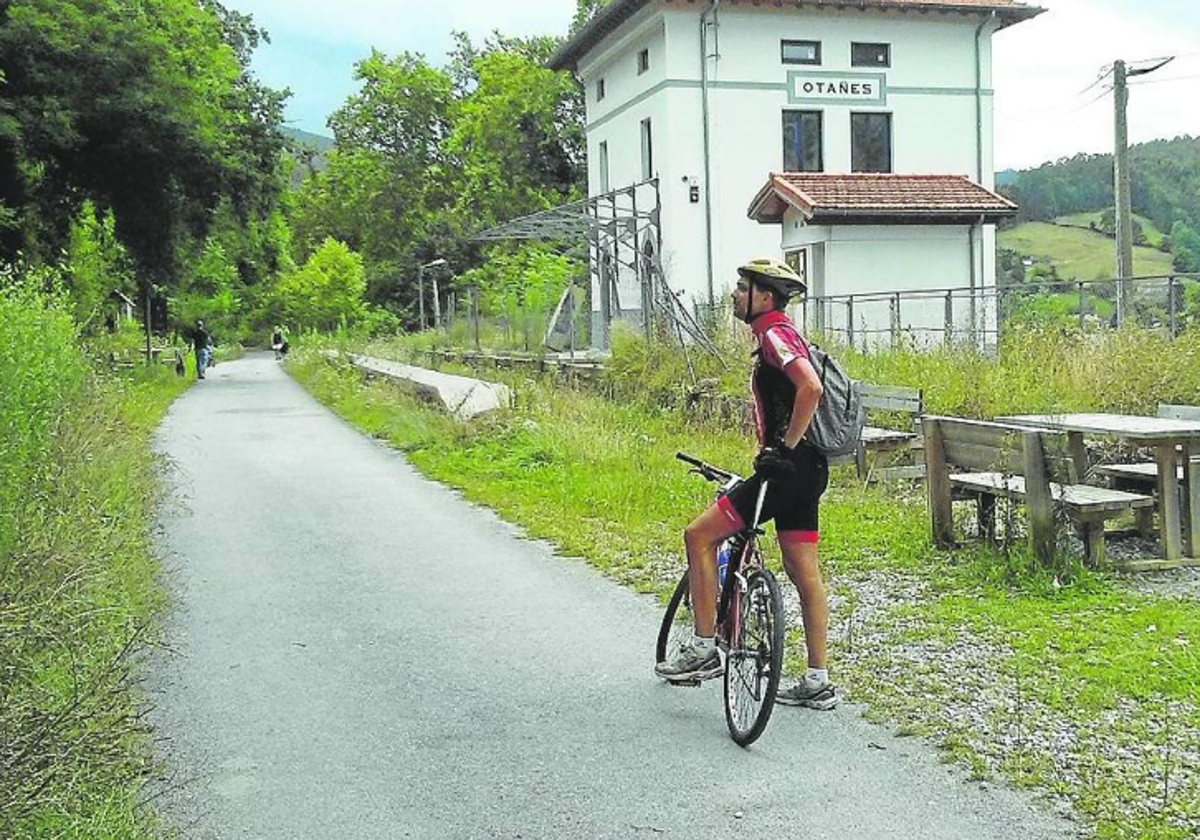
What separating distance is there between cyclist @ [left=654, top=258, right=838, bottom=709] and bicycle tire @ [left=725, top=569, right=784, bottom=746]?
21 cm

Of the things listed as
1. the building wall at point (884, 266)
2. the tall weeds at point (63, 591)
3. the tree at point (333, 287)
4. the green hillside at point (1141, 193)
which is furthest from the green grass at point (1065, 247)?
the tall weeds at point (63, 591)

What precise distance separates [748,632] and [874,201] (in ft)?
78.7

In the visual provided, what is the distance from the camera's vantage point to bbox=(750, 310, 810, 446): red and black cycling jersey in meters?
5.69

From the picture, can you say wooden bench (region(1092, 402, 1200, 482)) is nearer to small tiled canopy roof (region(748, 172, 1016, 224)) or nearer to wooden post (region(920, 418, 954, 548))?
wooden post (region(920, 418, 954, 548))

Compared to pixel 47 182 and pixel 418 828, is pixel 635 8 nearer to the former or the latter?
pixel 47 182

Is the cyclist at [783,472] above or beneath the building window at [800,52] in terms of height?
beneath

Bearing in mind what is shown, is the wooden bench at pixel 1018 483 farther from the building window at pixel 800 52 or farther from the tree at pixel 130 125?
the building window at pixel 800 52

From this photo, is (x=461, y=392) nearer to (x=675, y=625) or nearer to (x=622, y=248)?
(x=675, y=625)

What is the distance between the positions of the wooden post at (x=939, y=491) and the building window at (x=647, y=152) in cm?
2696

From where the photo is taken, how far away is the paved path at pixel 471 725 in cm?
485

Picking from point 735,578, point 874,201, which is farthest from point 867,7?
point 735,578

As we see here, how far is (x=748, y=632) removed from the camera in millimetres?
5875

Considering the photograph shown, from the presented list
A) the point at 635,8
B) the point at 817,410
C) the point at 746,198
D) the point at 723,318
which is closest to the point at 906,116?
the point at 746,198

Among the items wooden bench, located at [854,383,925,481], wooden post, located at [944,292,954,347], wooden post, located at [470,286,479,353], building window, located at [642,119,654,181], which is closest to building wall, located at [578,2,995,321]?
building window, located at [642,119,654,181]
